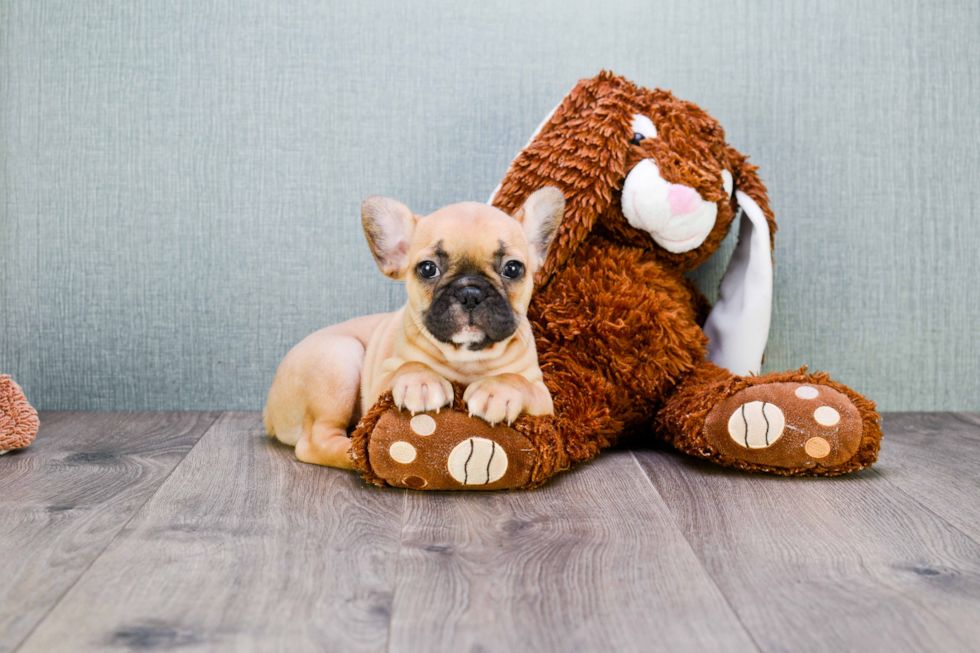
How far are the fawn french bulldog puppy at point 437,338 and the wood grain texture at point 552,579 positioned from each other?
198mm

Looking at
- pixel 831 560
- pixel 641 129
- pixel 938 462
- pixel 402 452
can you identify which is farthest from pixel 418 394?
pixel 938 462

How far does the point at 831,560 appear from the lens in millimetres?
1043

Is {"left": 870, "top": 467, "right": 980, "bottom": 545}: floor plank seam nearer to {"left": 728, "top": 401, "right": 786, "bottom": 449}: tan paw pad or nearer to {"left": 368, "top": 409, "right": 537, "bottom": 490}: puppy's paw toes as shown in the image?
{"left": 728, "top": 401, "right": 786, "bottom": 449}: tan paw pad

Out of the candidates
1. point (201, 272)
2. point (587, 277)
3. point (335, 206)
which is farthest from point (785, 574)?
point (201, 272)

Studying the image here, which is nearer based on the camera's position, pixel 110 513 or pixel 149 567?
pixel 149 567

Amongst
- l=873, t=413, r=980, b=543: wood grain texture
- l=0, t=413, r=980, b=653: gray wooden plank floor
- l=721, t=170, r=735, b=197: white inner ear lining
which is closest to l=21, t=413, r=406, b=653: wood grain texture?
l=0, t=413, r=980, b=653: gray wooden plank floor

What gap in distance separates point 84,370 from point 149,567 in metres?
1.24

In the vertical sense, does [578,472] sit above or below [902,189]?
below

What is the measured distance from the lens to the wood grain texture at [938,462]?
1.30 meters

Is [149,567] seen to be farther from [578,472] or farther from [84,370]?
[84,370]

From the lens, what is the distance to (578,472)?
1508mm

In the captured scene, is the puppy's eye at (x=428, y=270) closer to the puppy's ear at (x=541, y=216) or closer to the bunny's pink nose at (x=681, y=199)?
the puppy's ear at (x=541, y=216)

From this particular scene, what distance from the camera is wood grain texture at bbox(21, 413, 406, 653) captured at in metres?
0.83

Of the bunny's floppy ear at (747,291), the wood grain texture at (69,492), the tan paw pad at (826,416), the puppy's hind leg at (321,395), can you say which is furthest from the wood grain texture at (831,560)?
the wood grain texture at (69,492)
